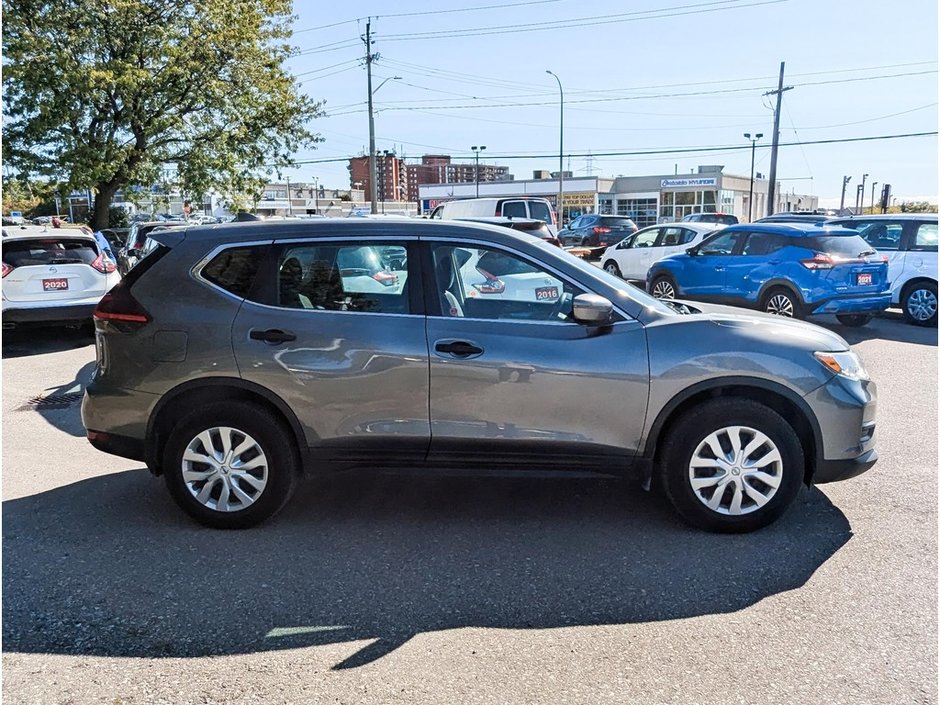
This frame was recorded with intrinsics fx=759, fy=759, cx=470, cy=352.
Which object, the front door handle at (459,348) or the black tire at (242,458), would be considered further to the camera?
the black tire at (242,458)

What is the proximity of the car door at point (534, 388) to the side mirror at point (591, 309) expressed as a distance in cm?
11

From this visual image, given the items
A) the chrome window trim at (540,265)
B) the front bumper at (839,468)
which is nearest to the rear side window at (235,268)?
the chrome window trim at (540,265)

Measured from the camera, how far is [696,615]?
136 inches

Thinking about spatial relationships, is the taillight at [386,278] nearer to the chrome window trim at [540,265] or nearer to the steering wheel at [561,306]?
the chrome window trim at [540,265]

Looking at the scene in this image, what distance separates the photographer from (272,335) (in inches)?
168

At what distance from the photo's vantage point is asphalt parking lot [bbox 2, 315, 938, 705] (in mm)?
2988

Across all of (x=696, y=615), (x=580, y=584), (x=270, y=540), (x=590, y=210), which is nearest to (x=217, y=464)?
(x=270, y=540)

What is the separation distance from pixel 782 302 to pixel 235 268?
30.5 feet

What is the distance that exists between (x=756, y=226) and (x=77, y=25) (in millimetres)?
21668

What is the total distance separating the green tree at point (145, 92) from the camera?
22.8m

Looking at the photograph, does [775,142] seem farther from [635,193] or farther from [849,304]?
[849,304]

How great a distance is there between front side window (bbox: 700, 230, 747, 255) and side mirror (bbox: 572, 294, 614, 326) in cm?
903

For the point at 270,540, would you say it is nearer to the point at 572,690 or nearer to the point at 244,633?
the point at 244,633

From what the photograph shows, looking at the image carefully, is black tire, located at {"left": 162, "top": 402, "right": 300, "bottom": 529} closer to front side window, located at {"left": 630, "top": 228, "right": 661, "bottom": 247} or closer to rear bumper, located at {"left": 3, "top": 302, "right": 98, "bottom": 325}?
rear bumper, located at {"left": 3, "top": 302, "right": 98, "bottom": 325}
